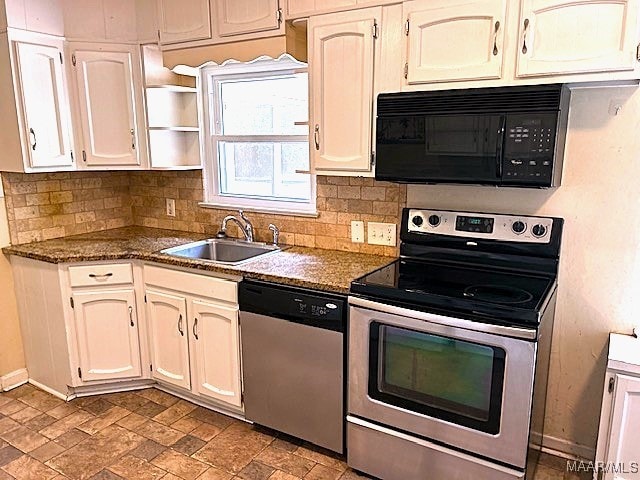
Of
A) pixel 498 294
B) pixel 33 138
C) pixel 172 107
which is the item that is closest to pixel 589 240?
pixel 498 294

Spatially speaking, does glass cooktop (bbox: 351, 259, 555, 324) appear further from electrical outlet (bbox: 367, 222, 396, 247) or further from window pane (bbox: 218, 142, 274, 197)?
window pane (bbox: 218, 142, 274, 197)

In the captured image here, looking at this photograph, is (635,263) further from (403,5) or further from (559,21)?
(403,5)

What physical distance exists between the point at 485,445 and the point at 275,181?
192cm

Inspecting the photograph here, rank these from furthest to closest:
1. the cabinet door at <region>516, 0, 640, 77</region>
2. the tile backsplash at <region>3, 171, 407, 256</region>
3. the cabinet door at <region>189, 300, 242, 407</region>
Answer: the tile backsplash at <region>3, 171, 407, 256</region>, the cabinet door at <region>189, 300, 242, 407</region>, the cabinet door at <region>516, 0, 640, 77</region>

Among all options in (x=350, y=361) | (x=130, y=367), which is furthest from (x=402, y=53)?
(x=130, y=367)

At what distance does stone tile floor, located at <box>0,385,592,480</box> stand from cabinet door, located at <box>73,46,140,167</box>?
1.46 meters

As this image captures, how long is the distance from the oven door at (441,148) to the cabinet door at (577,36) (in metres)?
0.26

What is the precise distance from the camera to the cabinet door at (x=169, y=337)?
2.69 metres

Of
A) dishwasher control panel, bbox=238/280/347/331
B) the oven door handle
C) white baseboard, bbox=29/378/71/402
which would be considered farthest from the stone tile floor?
the oven door handle

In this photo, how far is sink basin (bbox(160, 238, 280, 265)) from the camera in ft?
9.50

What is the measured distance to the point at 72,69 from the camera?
282 centimetres

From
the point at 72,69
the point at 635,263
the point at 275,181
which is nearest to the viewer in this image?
the point at 635,263

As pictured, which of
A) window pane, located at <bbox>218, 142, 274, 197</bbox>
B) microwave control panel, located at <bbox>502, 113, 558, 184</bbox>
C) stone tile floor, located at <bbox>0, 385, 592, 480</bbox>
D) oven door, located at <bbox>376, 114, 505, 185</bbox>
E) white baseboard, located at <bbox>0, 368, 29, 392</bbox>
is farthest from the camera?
window pane, located at <bbox>218, 142, 274, 197</bbox>

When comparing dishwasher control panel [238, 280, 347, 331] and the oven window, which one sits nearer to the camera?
the oven window
